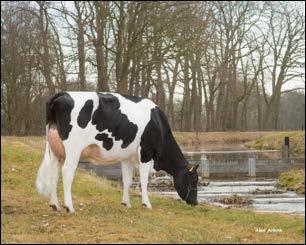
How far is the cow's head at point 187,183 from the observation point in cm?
1234

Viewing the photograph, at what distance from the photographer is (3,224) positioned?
8.80m

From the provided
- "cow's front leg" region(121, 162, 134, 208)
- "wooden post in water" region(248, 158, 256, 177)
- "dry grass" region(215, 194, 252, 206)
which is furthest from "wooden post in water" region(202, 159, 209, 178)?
"cow's front leg" region(121, 162, 134, 208)

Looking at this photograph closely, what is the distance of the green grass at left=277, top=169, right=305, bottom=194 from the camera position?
16.5 m

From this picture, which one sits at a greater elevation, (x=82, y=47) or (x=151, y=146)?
(x=82, y=47)

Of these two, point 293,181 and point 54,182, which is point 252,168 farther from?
point 54,182

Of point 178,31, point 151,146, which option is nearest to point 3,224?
point 151,146

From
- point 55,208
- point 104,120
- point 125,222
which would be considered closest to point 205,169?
point 104,120

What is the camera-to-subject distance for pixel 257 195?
50.9ft

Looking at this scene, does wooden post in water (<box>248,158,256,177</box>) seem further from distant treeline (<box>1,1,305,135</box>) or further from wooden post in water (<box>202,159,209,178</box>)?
distant treeline (<box>1,1,305,135</box>)

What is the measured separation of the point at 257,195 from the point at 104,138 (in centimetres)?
577

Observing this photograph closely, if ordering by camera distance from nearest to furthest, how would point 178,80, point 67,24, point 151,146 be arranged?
point 151,146 → point 67,24 → point 178,80

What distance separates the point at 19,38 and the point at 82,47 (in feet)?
15.6

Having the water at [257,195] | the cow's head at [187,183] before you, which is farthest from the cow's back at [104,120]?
the water at [257,195]

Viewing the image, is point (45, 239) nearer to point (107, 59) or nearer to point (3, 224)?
point (3, 224)
